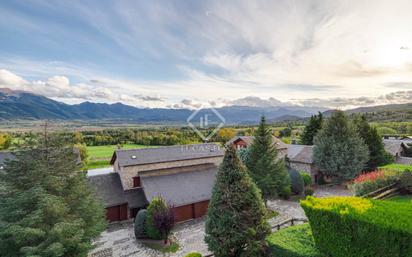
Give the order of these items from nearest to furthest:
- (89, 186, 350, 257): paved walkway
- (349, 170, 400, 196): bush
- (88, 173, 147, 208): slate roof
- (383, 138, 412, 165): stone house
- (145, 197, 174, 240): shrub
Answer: (89, 186, 350, 257): paved walkway
(145, 197, 174, 240): shrub
(349, 170, 400, 196): bush
(88, 173, 147, 208): slate roof
(383, 138, 412, 165): stone house

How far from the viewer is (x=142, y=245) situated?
52.2 ft

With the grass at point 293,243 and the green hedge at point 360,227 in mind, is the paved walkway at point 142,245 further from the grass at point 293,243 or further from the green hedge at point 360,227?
the green hedge at point 360,227

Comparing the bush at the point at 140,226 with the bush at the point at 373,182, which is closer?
the bush at the point at 140,226

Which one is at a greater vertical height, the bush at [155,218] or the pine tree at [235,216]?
the pine tree at [235,216]

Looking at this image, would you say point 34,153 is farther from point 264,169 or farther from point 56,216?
point 264,169

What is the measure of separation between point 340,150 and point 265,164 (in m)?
13.0

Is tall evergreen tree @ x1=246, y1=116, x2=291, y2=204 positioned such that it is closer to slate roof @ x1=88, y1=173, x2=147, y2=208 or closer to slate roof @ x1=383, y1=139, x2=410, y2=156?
slate roof @ x1=88, y1=173, x2=147, y2=208

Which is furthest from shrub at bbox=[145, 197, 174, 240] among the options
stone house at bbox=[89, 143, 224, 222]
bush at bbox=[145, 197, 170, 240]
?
stone house at bbox=[89, 143, 224, 222]

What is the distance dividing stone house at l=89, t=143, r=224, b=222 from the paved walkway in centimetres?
127

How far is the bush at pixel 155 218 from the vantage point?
15.6m

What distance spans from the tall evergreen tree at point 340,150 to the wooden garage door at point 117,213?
23.8m

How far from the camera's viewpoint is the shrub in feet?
50.6

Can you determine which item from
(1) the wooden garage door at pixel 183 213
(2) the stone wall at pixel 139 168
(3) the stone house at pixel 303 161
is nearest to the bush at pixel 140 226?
(1) the wooden garage door at pixel 183 213

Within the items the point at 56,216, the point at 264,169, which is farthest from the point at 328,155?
the point at 56,216
